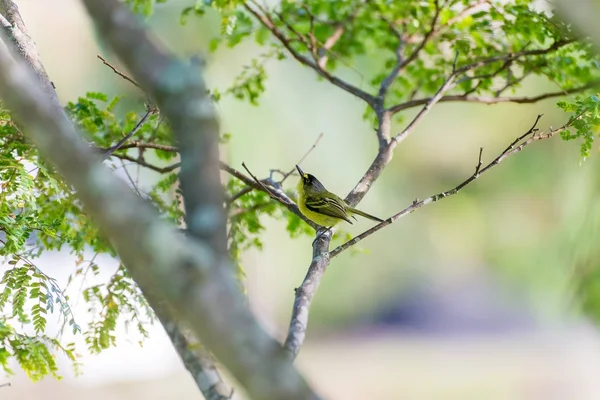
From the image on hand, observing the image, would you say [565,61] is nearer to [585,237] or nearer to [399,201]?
[585,237]

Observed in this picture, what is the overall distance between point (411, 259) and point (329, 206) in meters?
A: 11.0

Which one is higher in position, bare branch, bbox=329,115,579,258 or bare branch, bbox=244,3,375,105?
bare branch, bbox=244,3,375,105

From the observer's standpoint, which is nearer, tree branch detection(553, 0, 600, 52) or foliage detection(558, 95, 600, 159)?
tree branch detection(553, 0, 600, 52)

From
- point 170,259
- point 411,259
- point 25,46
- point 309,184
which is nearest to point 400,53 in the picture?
point 309,184

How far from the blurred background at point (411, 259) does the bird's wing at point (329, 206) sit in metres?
5.92

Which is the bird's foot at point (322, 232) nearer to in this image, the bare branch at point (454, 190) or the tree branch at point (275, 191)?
the tree branch at point (275, 191)

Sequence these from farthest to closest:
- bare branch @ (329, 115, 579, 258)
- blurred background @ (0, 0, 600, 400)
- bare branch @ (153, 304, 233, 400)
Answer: blurred background @ (0, 0, 600, 400), bare branch @ (329, 115, 579, 258), bare branch @ (153, 304, 233, 400)

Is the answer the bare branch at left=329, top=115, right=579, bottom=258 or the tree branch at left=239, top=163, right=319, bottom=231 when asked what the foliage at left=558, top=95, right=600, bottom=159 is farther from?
the tree branch at left=239, top=163, right=319, bottom=231

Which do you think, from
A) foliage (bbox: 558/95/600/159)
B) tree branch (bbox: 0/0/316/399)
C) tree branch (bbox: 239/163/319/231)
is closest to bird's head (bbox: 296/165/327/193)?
tree branch (bbox: 239/163/319/231)

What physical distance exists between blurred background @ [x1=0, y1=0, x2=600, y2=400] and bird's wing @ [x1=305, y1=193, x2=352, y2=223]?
592cm

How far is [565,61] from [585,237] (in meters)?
1.43

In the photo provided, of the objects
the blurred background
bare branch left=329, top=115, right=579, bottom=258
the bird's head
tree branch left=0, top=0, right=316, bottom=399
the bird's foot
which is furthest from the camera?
the blurred background

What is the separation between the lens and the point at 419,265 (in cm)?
1402

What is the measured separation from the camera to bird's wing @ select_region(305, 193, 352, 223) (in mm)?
3115
